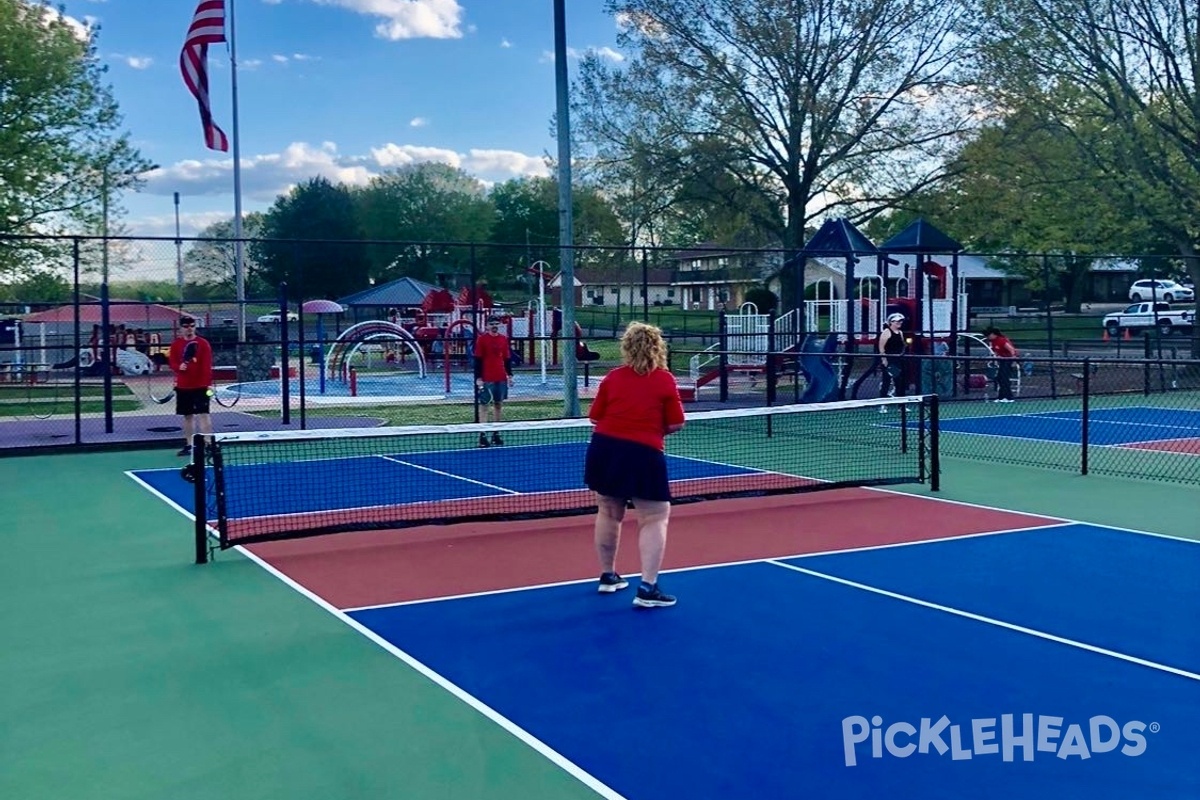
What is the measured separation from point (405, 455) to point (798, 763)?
36.8ft

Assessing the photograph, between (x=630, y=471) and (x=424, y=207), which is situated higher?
(x=424, y=207)

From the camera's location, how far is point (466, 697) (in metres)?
5.75

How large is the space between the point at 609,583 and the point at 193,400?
8.47m

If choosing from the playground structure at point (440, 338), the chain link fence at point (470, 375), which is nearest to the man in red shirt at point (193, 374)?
the chain link fence at point (470, 375)

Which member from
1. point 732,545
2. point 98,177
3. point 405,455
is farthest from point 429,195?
point 732,545

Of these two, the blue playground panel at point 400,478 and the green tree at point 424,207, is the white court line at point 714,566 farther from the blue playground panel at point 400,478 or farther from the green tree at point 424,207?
the green tree at point 424,207

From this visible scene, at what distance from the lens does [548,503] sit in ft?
37.2

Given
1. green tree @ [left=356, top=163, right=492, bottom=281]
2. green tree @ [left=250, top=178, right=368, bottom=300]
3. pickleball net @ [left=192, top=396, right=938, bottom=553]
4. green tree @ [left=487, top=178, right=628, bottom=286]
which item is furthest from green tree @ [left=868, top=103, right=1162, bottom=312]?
green tree @ [left=356, top=163, right=492, bottom=281]

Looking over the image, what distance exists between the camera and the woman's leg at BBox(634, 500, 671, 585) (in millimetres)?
7281

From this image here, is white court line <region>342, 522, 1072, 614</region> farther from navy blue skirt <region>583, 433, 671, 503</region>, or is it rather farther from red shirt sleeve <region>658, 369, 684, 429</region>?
red shirt sleeve <region>658, 369, 684, 429</region>

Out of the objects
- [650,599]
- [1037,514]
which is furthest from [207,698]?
[1037,514]

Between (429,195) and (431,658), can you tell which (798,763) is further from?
(429,195)

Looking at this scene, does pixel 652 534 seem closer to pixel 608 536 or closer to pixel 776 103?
pixel 608 536

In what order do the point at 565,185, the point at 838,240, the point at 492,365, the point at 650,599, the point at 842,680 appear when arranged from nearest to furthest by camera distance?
the point at 842,680
the point at 650,599
the point at 492,365
the point at 565,185
the point at 838,240
